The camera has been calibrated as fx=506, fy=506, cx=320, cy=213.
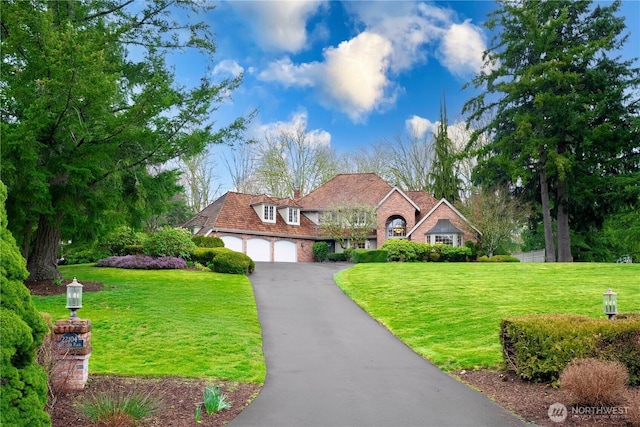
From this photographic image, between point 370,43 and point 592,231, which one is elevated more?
point 370,43

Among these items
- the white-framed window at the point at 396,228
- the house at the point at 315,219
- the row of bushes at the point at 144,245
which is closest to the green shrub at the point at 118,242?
the row of bushes at the point at 144,245

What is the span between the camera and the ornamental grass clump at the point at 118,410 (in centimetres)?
554

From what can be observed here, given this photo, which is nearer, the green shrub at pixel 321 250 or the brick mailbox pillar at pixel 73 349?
the brick mailbox pillar at pixel 73 349

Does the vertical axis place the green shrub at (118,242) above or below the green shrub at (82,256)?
above

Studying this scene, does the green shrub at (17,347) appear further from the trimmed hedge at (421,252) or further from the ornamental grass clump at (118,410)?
the trimmed hedge at (421,252)

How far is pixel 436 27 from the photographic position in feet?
62.7

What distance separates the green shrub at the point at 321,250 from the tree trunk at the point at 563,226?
1633 cm

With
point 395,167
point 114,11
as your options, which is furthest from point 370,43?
point 395,167

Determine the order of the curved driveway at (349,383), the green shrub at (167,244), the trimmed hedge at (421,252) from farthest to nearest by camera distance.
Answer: the trimmed hedge at (421,252)
the green shrub at (167,244)
the curved driveway at (349,383)

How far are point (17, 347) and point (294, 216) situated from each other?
3549 cm

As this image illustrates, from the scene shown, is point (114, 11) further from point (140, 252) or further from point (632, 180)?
point (632, 180)

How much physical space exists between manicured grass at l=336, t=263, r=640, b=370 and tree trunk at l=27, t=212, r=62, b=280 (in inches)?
397

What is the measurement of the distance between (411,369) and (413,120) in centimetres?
4259

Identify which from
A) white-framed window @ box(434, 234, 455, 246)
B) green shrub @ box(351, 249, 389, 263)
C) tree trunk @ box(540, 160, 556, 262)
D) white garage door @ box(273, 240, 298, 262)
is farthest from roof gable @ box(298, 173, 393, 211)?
tree trunk @ box(540, 160, 556, 262)
